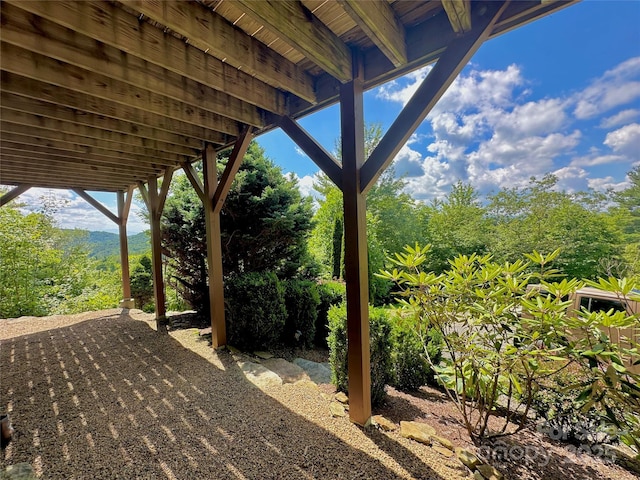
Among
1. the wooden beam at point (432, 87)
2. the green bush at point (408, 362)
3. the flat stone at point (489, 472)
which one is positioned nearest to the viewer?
the wooden beam at point (432, 87)

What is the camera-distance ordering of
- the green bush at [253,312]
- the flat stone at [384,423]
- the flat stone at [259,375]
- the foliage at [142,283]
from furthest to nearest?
the foliage at [142,283], the green bush at [253,312], the flat stone at [259,375], the flat stone at [384,423]

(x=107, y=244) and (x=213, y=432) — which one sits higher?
(x=107, y=244)

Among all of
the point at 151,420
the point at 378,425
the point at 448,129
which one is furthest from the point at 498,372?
the point at 448,129

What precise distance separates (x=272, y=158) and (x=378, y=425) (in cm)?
503

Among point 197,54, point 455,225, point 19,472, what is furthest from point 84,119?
point 455,225

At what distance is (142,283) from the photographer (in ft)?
25.7

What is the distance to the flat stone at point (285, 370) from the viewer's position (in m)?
2.85

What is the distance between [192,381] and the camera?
2.58 meters

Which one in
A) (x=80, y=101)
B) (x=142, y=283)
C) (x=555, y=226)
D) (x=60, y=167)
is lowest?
(x=142, y=283)

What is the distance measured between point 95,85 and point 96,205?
4.79m

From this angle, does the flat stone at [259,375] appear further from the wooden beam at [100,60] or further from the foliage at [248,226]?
the wooden beam at [100,60]

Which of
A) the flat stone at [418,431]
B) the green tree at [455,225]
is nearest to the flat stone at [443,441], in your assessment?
the flat stone at [418,431]

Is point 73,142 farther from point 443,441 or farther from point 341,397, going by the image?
point 443,441

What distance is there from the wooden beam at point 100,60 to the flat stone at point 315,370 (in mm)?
2967
